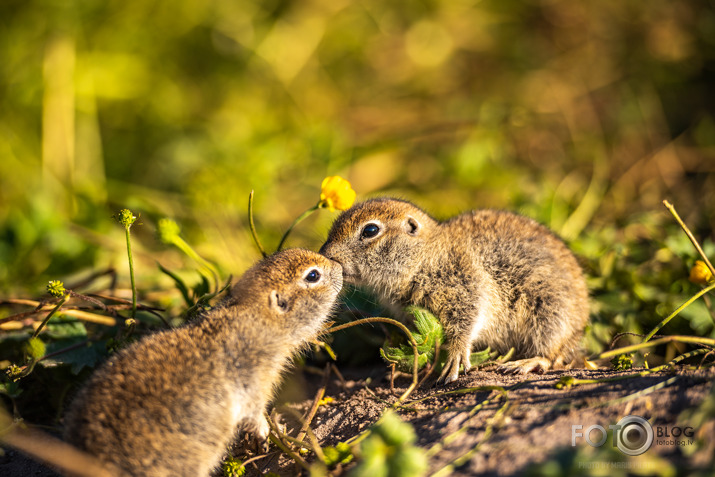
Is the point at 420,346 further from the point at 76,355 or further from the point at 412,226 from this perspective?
the point at 76,355

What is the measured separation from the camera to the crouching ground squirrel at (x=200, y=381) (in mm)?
2961

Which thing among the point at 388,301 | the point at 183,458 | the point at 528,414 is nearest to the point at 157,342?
the point at 183,458

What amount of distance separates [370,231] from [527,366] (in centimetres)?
164

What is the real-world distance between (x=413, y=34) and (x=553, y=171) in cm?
387

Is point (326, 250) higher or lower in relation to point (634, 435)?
higher

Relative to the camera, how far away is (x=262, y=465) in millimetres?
3617

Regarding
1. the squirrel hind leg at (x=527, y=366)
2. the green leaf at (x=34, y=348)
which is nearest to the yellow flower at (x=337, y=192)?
the squirrel hind leg at (x=527, y=366)

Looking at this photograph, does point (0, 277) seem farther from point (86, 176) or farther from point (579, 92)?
point (579, 92)

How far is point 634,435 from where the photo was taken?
282cm

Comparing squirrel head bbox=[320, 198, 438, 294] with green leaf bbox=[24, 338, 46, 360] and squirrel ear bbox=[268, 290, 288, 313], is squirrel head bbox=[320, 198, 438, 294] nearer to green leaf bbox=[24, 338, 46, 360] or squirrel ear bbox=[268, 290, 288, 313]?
squirrel ear bbox=[268, 290, 288, 313]

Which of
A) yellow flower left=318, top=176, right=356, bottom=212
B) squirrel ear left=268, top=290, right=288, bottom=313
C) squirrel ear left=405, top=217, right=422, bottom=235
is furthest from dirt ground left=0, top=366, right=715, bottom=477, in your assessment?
yellow flower left=318, top=176, right=356, bottom=212

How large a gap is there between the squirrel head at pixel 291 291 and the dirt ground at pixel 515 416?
655 mm

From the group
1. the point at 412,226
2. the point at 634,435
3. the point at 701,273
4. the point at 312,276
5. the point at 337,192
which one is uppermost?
the point at 337,192

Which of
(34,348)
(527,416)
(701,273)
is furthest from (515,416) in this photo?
(34,348)
